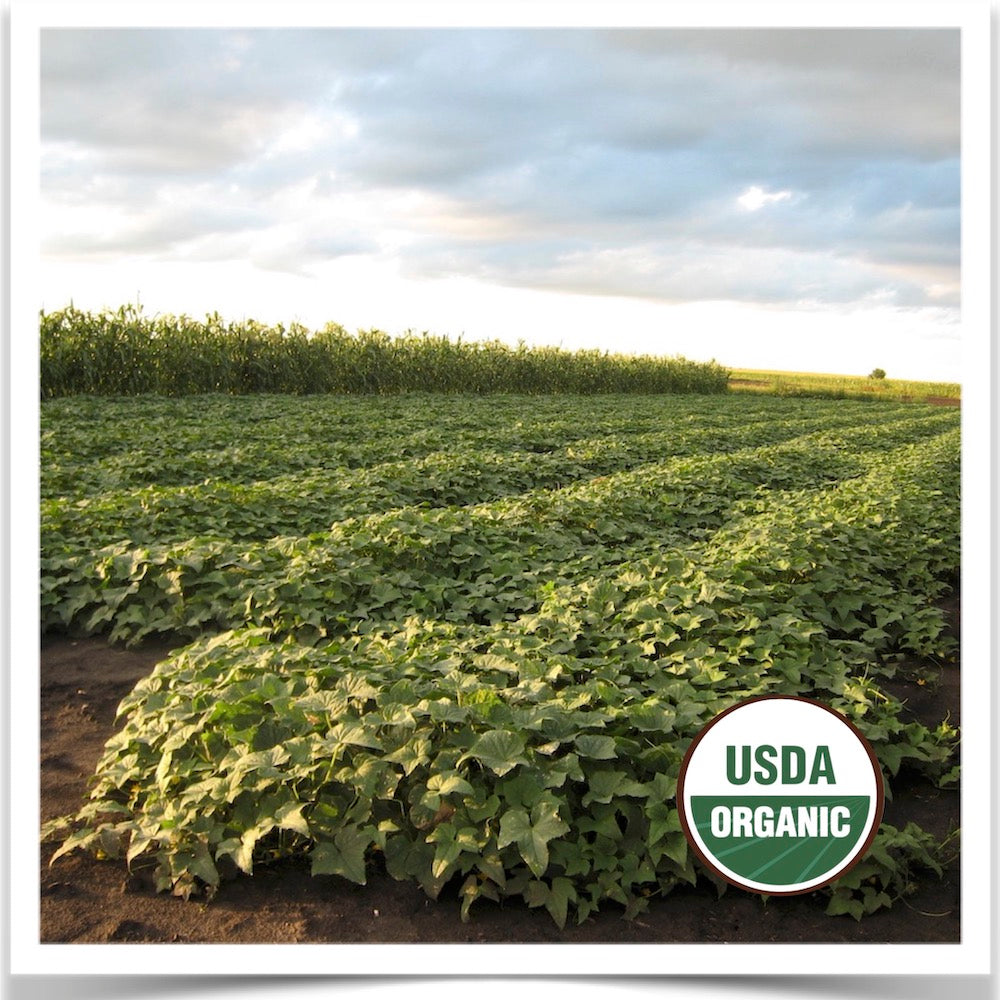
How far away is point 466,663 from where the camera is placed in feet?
11.3

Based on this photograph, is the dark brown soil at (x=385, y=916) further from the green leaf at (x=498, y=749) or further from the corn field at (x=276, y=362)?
the corn field at (x=276, y=362)

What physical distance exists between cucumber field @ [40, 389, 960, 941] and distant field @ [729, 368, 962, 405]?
1222 inches

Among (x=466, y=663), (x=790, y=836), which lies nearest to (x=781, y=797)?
(x=790, y=836)

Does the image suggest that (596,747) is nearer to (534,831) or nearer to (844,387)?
(534,831)

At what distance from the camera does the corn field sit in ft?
54.0

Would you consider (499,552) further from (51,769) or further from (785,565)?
(51,769)

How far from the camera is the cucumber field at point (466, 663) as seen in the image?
265cm

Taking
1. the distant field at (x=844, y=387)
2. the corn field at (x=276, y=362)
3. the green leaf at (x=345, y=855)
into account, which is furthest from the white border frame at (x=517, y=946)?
Result: the distant field at (x=844, y=387)

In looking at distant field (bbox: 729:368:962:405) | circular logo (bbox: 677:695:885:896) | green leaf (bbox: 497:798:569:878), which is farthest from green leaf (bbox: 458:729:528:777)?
distant field (bbox: 729:368:962:405)

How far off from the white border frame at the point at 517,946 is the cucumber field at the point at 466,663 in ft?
1.02

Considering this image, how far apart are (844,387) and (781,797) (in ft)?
145
